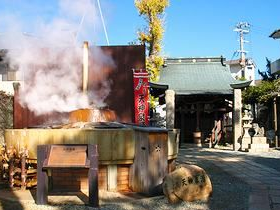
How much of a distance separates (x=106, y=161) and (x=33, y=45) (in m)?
3.67

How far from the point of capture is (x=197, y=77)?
19797 millimetres

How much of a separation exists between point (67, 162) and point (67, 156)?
4.4 inches

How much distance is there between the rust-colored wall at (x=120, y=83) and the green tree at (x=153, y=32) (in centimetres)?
1096

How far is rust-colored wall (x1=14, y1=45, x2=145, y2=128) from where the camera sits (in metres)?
10.4

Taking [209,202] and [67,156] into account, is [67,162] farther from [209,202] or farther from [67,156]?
[209,202]

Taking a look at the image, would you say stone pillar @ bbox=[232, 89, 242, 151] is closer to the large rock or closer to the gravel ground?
the gravel ground

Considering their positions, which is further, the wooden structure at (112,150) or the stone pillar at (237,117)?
the stone pillar at (237,117)

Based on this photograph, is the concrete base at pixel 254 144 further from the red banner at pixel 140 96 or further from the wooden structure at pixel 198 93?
the red banner at pixel 140 96

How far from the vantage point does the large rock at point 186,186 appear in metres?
5.72

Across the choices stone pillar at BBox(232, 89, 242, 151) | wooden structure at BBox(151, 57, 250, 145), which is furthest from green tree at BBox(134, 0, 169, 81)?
stone pillar at BBox(232, 89, 242, 151)

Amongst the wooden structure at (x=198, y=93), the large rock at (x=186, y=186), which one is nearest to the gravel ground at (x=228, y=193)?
the large rock at (x=186, y=186)

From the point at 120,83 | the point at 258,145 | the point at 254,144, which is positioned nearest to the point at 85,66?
the point at 120,83

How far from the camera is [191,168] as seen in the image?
5.97 m

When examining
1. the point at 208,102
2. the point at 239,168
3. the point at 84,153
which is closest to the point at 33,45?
the point at 84,153
